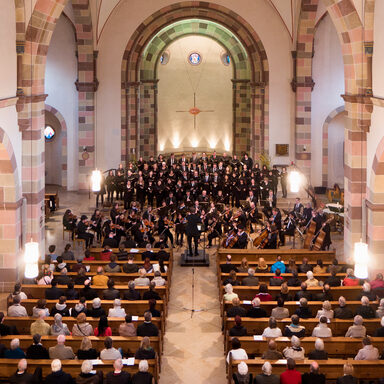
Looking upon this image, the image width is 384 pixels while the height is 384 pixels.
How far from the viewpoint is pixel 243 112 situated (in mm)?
36781

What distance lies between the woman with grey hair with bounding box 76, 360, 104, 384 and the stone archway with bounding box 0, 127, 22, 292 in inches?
299

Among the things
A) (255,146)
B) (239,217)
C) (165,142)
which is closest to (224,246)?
(239,217)

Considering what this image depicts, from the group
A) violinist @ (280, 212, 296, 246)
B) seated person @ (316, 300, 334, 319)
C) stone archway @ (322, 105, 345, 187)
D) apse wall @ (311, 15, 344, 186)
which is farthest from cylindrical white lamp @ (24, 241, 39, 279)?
stone archway @ (322, 105, 345, 187)

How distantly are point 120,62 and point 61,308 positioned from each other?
58.0ft

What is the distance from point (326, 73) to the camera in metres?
29.7

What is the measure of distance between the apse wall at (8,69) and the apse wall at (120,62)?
461 inches

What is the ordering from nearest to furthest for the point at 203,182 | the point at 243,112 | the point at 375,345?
1. the point at 375,345
2. the point at 203,182
3. the point at 243,112

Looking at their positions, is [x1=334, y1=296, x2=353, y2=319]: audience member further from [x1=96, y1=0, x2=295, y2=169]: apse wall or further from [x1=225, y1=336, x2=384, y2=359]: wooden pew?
[x1=96, y1=0, x2=295, y2=169]: apse wall

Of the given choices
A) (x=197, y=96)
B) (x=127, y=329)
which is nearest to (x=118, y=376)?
(x=127, y=329)

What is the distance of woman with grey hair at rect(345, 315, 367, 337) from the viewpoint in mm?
13577

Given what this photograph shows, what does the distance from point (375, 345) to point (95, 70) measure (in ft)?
66.5

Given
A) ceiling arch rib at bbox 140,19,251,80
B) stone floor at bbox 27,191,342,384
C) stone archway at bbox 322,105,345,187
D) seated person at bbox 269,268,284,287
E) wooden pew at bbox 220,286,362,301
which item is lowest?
stone floor at bbox 27,191,342,384

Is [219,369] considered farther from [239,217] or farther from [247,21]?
[247,21]

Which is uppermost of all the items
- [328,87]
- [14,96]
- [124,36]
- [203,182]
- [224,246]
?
[124,36]
